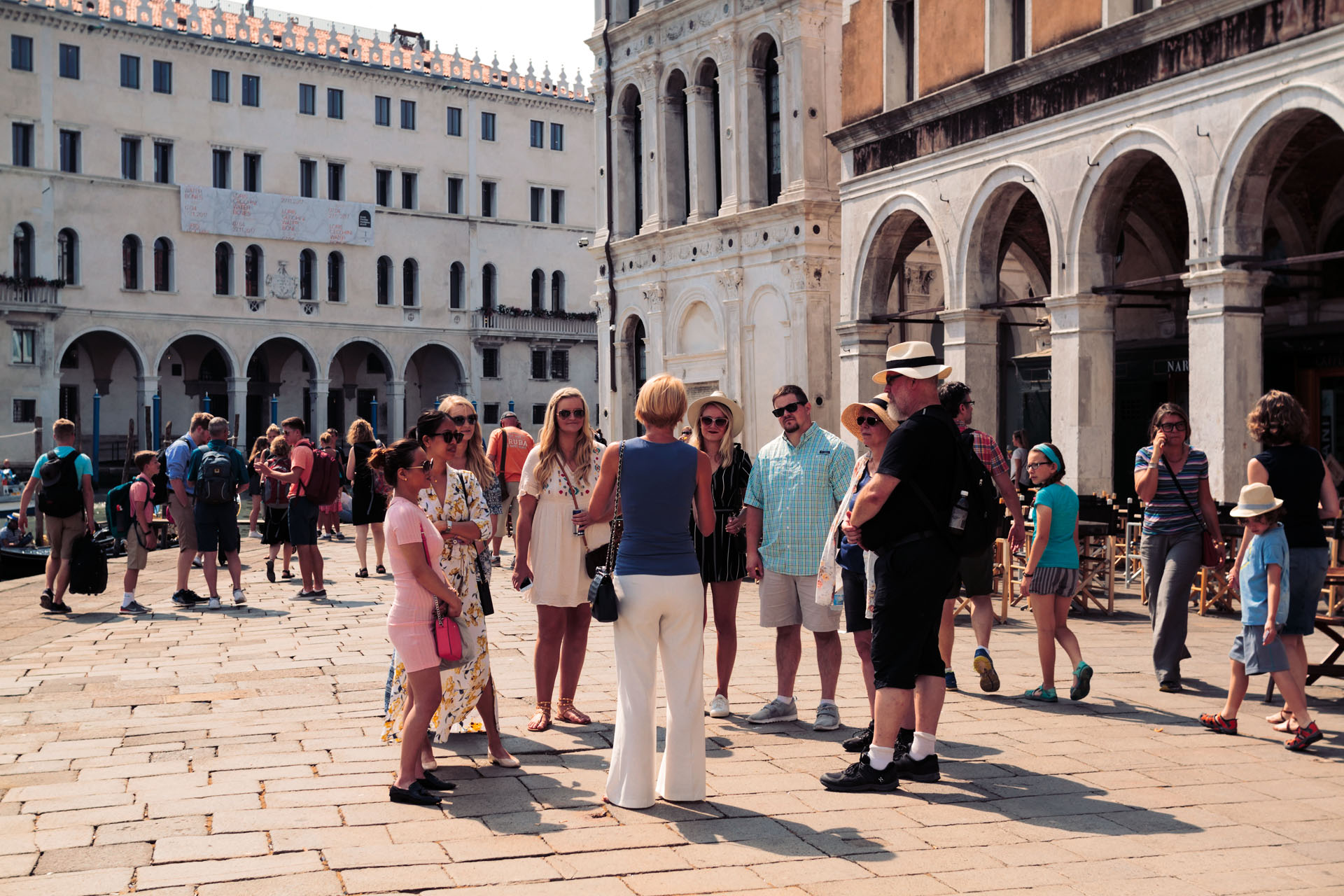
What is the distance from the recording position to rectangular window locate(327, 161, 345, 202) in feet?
163

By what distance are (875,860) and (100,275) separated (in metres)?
44.7

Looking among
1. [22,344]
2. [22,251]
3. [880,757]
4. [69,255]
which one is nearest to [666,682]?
[880,757]

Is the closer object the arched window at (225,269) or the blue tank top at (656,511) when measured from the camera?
the blue tank top at (656,511)

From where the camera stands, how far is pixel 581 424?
24.0 ft

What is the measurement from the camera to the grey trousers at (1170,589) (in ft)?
27.4

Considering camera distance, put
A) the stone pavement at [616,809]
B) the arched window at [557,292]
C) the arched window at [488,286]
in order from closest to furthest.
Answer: the stone pavement at [616,809]
the arched window at [488,286]
the arched window at [557,292]

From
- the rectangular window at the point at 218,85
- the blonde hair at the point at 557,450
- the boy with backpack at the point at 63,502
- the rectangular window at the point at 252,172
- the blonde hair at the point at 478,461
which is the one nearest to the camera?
the blonde hair at the point at 557,450

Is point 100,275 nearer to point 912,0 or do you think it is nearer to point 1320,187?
point 912,0

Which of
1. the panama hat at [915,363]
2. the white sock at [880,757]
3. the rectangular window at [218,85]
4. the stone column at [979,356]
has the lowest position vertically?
the white sock at [880,757]

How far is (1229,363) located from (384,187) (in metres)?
41.6

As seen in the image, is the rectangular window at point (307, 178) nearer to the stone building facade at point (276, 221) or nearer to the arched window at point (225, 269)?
the stone building facade at point (276, 221)

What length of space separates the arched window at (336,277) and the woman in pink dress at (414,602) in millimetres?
45614

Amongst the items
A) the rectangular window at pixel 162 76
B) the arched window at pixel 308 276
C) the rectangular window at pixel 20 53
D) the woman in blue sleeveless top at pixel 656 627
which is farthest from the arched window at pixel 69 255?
the woman in blue sleeveless top at pixel 656 627

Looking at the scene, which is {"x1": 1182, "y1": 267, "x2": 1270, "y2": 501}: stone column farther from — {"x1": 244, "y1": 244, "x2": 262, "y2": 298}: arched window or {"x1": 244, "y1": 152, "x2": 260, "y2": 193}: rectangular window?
{"x1": 244, "y1": 152, "x2": 260, "y2": 193}: rectangular window
